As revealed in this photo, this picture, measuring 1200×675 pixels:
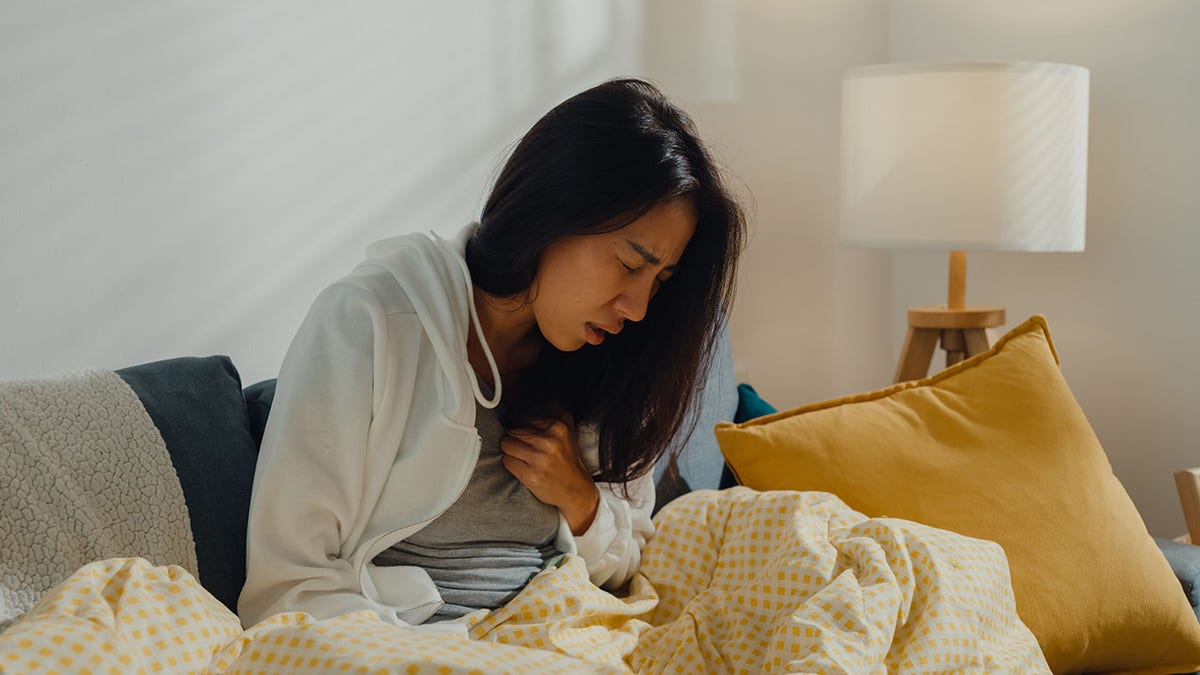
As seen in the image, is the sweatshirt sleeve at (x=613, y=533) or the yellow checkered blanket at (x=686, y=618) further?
the sweatshirt sleeve at (x=613, y=533)

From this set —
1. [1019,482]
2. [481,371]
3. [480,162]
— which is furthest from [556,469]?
[480,162]

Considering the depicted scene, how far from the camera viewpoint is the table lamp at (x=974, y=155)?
2.25 metres

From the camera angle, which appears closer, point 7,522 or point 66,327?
point 7,522

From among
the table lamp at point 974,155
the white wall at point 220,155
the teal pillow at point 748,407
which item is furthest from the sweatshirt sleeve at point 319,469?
the table lamp at point 974,155

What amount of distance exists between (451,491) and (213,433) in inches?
10.5

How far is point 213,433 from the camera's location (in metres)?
1.25

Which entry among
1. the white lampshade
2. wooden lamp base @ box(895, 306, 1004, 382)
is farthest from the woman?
wooden lamp base @ box(895, 306, 1004, 382)

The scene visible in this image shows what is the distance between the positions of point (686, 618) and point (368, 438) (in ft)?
1.45

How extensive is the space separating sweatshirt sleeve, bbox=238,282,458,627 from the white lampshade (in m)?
1.35

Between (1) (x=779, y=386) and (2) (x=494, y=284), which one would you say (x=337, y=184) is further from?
(1) (x=779, y=386)

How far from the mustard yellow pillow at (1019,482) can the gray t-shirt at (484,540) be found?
0.42 metres

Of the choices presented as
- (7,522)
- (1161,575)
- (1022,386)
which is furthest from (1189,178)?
(7,522)

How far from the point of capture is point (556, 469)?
1.45 metres

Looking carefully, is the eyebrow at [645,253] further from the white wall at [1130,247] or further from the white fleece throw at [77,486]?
the white wall at [1130,247]
